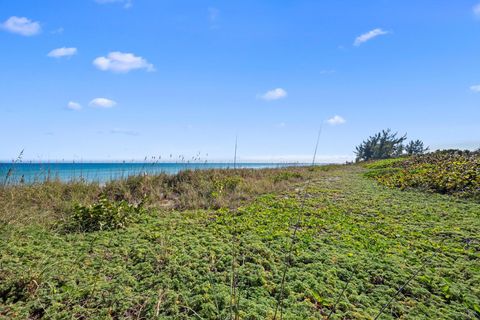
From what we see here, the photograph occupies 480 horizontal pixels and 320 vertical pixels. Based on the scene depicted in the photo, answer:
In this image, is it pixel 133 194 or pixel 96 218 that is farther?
pixel 133 194

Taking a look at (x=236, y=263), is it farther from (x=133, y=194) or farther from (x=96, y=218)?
(x=133, y=194)

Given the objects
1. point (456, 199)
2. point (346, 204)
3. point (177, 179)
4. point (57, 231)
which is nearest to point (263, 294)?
point (57, 231)

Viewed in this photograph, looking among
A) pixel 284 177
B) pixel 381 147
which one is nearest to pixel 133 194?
pixel 284 177

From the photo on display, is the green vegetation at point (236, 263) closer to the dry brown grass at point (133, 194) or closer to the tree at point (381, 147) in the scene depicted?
the dry brown grass at point (133, 194)

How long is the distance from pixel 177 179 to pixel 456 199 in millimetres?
9158

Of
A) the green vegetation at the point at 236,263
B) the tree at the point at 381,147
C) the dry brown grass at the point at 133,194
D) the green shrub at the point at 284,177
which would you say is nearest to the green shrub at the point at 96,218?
the green vegetation at the point at 236,263

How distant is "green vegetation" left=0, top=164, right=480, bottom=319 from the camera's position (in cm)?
243

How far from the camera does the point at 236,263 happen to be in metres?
3.29

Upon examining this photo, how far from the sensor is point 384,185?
10883mm

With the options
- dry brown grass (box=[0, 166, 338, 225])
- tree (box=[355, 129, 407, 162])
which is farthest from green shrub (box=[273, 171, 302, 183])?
tree (box=[355, 129, 407, 162])

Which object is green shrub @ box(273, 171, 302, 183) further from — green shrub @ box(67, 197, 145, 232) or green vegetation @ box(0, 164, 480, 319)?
green shrub @ box(67, 197, 145, 232)

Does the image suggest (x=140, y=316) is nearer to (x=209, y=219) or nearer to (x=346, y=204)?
(x=209, y=219)

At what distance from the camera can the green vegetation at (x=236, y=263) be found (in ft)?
7.98

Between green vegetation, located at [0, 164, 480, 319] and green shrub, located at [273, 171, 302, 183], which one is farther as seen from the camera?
green shrub, located at [273, 171, 302, 183]
